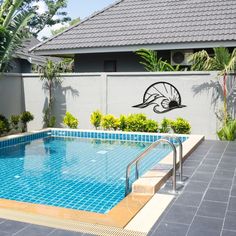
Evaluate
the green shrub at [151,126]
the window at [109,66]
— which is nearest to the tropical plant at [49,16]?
the window at [109,66]

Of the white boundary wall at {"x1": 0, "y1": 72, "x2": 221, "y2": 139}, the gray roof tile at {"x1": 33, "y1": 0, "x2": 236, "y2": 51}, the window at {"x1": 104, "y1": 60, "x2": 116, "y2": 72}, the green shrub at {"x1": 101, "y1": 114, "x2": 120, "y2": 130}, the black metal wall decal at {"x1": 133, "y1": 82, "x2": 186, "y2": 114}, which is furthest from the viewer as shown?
the window at {"x1": 104, "y1": 60, "x2": 116, "y2": 72}

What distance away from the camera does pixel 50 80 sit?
47.9ft

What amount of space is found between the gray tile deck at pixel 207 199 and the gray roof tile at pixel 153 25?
6647 millimetres

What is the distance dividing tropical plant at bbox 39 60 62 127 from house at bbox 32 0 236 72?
179cm

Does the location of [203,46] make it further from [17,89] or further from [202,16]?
[17,89]

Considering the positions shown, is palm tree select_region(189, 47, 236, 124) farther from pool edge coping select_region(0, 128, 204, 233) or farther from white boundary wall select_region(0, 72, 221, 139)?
pool edge coping select_region(0, 128, 204, 233)

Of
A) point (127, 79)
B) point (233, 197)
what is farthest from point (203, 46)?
point (233, 197)

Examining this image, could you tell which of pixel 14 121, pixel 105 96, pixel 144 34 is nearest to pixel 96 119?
pixel 105 96

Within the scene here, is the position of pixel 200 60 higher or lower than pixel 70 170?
higher

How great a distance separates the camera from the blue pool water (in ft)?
22.6

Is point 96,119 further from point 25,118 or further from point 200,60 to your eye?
point 200,60

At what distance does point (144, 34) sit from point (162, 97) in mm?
3518

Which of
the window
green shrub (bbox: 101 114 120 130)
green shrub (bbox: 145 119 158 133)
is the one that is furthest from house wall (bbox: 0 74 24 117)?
green shrub (bbox: 145 119 158 133)

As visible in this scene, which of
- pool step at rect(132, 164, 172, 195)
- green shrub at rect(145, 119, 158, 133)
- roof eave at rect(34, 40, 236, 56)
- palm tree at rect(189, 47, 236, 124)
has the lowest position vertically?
pool step at rect(132, 164, 172, 195)
